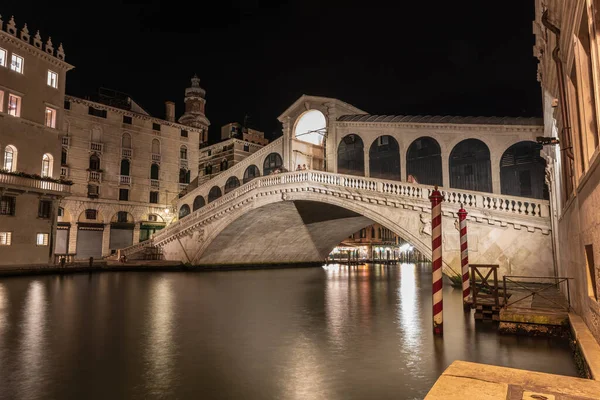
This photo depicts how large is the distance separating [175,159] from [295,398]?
31.9 m

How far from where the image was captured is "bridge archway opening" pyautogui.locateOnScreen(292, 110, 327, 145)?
2524 centimetres

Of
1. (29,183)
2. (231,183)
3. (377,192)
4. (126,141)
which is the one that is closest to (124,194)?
(126,141)

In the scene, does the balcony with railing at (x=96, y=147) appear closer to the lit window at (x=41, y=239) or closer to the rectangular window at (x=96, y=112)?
the rectangular window at (x=96, y=112)

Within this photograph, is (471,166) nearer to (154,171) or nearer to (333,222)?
(333,222)

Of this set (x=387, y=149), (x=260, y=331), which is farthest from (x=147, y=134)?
(x=260, y=331)

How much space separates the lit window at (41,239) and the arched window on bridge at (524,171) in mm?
23112

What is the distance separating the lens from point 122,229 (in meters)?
30.3

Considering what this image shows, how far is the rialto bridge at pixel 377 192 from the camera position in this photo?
12.7 metres

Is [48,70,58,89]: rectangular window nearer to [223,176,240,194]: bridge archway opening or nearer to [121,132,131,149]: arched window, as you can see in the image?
[121,132,131,149]: arched window

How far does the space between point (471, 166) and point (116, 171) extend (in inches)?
972

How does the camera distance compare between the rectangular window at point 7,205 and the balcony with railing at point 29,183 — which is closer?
the balcony with railing at point 29,183

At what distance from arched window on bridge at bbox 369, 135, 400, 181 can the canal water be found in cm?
1110

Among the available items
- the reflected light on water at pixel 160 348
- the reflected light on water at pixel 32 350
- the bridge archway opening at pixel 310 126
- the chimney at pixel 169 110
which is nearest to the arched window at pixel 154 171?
the chimney at pixel 169 110

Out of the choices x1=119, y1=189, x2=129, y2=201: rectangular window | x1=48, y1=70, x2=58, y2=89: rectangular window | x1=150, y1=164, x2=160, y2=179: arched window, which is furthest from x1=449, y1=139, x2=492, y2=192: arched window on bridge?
x1=119, y1=189, x2=129, y2=201: rectangular window
